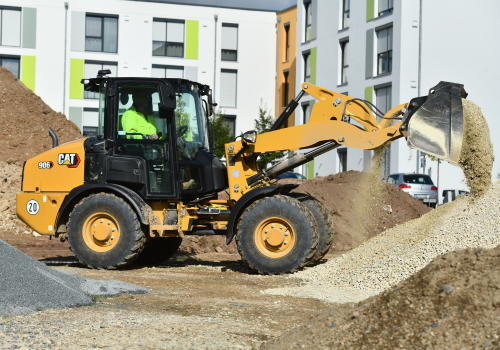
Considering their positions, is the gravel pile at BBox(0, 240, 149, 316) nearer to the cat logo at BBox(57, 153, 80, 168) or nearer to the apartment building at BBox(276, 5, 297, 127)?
the cat logo at BBox(57, 153, 80, 168)

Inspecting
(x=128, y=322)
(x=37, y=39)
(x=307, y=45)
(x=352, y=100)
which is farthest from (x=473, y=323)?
(x=37, y=39)

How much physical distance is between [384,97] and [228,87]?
14.2 m

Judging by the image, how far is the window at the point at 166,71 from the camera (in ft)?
130

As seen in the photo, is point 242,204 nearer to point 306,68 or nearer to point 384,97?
point 384,97

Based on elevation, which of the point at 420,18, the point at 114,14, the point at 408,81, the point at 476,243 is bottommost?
the point at 476,243

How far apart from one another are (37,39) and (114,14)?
514cm

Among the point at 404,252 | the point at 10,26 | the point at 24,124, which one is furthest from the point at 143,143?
the point at 10,26

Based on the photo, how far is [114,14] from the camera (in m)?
38.7

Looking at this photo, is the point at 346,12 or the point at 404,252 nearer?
the point at 404,252

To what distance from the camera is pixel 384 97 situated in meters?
29.3

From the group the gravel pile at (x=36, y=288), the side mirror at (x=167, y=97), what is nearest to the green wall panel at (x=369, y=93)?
the side mirror at (x=167, y=97)

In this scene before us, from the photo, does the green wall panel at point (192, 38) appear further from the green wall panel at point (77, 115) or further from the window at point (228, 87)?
the green wall panel at point (77, 115)

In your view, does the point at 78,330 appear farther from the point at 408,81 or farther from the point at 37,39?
the point at 37,39

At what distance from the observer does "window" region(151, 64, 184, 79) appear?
39.6m
